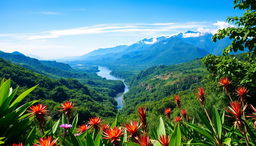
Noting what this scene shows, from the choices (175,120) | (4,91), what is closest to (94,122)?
(4,91)

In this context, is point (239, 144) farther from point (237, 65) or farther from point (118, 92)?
point (118, 92)

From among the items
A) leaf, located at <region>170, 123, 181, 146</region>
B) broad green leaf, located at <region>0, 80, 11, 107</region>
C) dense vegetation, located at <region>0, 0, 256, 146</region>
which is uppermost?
broad green leaf, located at <region>0, 80, 11, 107</region>

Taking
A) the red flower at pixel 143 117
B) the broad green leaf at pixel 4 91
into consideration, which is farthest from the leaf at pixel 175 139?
the broad green leaf at pixel 4 91

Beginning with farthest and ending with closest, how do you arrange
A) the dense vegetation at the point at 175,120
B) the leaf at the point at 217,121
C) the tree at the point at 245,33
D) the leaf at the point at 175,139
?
the tree at the point at 245,33, the leaf at the point at 217,121, the dense vegetation at the point at 175,120, the leaf at the point at 175,139

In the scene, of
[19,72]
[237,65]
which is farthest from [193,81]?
[237,65]

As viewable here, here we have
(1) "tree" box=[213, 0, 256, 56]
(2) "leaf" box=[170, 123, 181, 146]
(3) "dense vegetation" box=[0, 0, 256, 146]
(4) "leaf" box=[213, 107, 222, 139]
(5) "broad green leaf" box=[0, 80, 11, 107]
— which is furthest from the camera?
(1) "tree" box=[213, 0, 256, 56]

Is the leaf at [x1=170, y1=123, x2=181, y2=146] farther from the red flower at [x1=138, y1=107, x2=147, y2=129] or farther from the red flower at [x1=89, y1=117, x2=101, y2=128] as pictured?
the red flower at [x1=89, y1=117, x2=101, y2=128]

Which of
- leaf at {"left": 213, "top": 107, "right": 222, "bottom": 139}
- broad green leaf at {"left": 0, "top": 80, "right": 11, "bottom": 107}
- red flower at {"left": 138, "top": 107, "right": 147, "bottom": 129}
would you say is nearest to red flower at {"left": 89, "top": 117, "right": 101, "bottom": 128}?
red flower at {"left": 138, "top": 107, "right": 147, "bottom": 129}

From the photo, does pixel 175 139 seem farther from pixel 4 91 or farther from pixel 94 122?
pixel 4 91

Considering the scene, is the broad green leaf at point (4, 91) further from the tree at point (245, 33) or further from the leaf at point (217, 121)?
the tree at point (245, 33)

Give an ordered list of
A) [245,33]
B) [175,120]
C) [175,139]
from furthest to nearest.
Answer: [245,33], [175,120], [175,139]

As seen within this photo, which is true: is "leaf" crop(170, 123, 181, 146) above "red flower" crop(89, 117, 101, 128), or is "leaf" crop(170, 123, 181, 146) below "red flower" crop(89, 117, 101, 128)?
above
